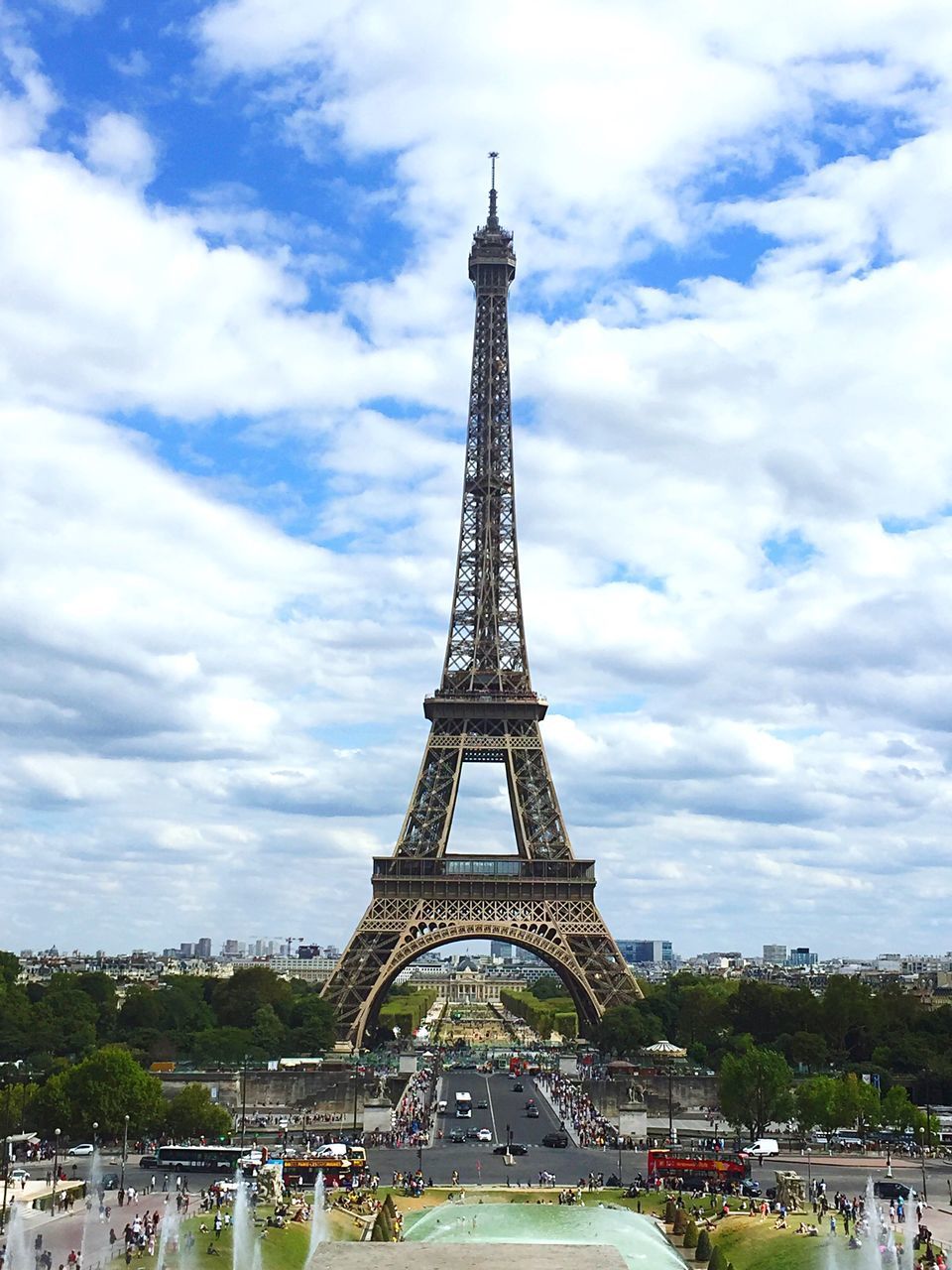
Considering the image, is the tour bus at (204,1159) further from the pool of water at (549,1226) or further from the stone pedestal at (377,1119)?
the pool of water at (549,1226)

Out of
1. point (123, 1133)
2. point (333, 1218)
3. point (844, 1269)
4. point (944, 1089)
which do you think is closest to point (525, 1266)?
point (844, 1269)

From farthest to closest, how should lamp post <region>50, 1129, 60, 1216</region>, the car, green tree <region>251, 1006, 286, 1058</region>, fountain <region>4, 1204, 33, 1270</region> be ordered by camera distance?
green tree <region>251, 1006, 286, 1058</region> < the car < lamp post <region>50, 1129, 60, 1216</region> < fountain <region>4, 1204, 33, 1270</region>

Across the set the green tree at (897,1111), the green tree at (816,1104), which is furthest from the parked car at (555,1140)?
the green tree at (897,1111)

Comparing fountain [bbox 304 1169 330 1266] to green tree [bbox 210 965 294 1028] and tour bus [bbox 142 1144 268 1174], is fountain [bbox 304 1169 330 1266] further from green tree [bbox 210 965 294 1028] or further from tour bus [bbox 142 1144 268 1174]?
green tree [bbox 210 965 294 1028]

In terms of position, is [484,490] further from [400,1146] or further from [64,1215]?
[64,1215]

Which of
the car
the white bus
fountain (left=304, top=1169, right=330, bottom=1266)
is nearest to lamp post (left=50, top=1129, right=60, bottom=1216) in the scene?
fountain (left=304, top=1169, right=330, bottom=1266)
